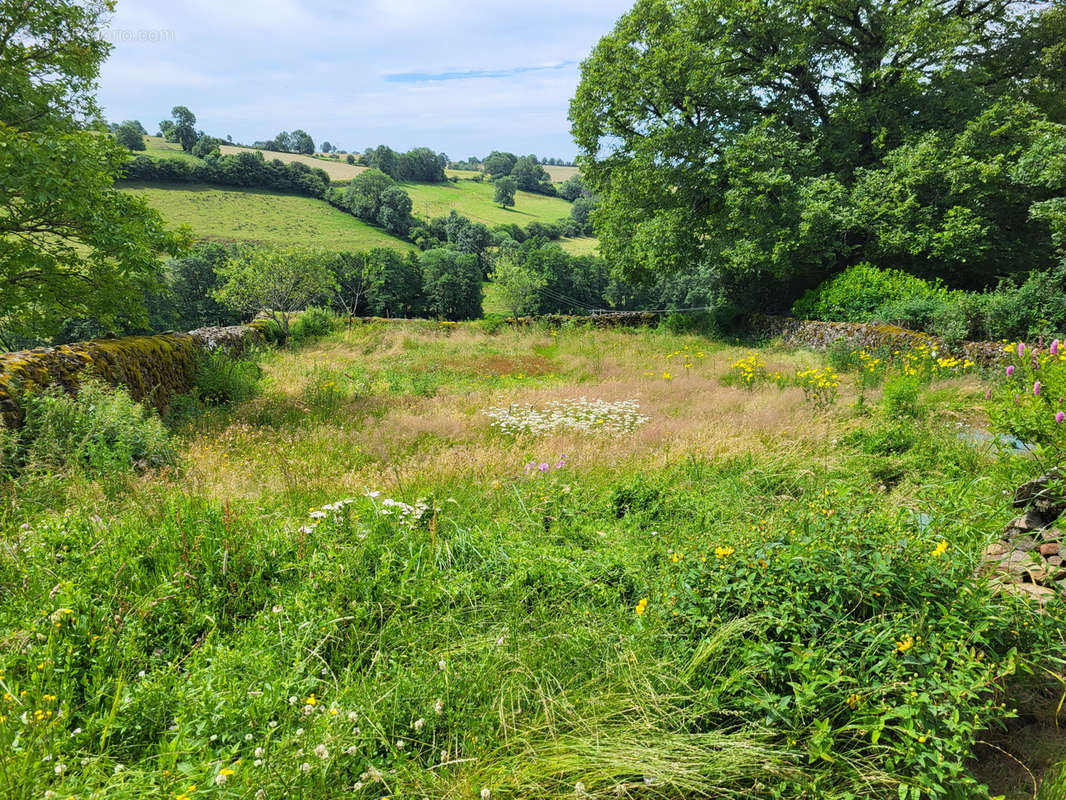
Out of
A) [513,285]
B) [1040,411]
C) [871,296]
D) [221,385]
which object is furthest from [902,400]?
[513,285]

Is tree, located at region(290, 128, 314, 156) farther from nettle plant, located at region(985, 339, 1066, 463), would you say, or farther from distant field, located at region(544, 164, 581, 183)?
nettle plant, located at region(985, 339, 1066, 463)

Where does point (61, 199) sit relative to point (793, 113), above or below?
below

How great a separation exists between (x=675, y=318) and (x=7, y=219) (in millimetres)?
19640

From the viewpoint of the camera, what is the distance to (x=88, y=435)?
4910 millimetres

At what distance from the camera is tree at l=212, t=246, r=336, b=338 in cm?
1831

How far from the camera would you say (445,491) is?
4.64m

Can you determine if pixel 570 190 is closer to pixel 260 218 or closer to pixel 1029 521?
pixel 260 218

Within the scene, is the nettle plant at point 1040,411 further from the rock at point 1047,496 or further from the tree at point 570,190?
the tree at point 570,190

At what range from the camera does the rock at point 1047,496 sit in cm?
326

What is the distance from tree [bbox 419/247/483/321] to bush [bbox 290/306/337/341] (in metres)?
34.2

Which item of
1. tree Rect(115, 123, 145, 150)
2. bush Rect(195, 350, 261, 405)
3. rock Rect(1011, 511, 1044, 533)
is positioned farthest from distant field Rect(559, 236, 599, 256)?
rock Rect(1011, 511, 1044, 533)

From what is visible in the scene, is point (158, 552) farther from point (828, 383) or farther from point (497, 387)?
point (828, 383)

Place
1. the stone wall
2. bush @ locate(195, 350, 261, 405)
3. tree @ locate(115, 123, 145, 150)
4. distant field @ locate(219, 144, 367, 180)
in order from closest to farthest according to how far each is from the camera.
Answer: the stone wall
bush @ locate(195, 350, 261, 405)
tree @ locate(115, 123, 145, 150)
distant field @ locate(219, 144, 367, 180)

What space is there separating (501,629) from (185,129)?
11664cm
